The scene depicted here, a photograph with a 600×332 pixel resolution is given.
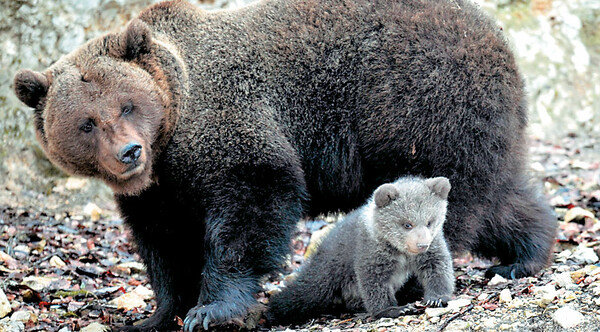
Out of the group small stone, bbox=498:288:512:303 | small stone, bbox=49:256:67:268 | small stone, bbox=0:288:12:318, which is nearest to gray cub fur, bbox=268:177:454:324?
small stone, bbox=498:288:512:303

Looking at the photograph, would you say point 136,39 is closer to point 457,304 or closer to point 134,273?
point 134,273

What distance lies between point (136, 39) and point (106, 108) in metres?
0.74

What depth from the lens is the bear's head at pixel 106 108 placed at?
243 inches

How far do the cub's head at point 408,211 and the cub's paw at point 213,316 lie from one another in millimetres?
1495

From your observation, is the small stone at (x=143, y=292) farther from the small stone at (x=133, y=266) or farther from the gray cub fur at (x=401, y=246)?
the gray cub fur at (x=401, y=246)

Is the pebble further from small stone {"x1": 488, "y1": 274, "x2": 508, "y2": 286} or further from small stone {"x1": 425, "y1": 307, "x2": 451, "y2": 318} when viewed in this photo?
small stone {"x1": 488, "y1": 274, "x2": 508, "y2": 286}

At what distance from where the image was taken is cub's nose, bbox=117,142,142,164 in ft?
19.8

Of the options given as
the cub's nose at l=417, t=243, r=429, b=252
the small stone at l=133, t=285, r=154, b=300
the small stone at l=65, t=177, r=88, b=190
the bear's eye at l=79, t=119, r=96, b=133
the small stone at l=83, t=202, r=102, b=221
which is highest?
the bear's eye at l=79, t=119, r=96, b=133

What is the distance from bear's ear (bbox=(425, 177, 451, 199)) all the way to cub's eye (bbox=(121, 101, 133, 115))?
8.61 feet

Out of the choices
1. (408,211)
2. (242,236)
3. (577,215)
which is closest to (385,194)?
(408,211)

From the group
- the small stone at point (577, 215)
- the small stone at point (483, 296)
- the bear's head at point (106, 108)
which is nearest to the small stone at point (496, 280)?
the small stone at point (483, 296)

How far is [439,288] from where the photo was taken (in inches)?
232

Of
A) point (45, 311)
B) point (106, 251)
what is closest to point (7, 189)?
point (106, 251)

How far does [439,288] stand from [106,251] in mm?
5050
